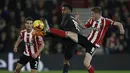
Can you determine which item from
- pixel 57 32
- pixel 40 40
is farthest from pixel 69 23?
pixel 40 40

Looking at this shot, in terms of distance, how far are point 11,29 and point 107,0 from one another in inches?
205

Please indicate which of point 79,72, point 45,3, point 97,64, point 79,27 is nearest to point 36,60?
point 79,27

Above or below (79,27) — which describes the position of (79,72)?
below

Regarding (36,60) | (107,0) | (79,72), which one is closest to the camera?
(36,60)

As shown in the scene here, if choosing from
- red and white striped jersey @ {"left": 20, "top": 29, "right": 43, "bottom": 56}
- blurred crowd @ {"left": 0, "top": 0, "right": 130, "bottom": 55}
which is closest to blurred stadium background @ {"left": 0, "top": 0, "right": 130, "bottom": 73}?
blurred crowd @ {"left": 0, "top": 0, "right": 130, "bottom": 55}

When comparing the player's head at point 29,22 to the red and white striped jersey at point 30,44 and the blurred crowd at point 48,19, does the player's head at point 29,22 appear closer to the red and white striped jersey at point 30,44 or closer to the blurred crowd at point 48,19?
the red and white striped jersey at point 30,44

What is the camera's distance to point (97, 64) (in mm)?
20500

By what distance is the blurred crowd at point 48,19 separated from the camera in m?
20.7

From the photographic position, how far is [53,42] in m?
21.0

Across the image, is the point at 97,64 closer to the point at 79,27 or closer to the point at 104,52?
the point at 104,52

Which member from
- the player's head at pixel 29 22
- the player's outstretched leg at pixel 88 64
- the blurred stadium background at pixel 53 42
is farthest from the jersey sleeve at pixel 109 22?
the blurred stadium background at pixel 53 42

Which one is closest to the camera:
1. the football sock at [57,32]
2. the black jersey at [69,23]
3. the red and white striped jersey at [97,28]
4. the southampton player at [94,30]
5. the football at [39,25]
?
the football at [39,25]

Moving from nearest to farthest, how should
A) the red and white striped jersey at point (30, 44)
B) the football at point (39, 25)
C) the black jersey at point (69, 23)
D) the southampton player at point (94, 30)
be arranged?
the football at point (39, 25), the red and white striped jersey at point (30, 44), the southampton player at point (94, 30), the black jersey at point (69, 23)

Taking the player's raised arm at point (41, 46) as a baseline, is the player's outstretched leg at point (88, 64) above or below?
below
